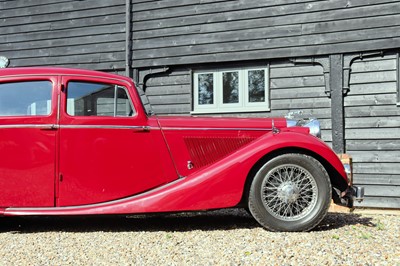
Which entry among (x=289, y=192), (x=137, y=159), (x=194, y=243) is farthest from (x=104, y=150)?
(x=289, y=192)

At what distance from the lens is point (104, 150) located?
3863mm

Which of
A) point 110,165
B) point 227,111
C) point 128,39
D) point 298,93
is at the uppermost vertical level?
point 128,39

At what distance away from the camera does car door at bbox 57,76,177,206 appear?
3.83 meters

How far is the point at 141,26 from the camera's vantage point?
8320mm

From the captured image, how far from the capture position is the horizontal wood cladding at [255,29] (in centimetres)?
693

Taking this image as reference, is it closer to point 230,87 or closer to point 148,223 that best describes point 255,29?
point 230,87

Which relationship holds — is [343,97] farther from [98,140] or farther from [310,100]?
[98,140]

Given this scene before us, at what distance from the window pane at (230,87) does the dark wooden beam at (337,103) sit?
176cm

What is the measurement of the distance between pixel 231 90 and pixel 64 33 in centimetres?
394

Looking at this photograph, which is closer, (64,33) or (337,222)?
(337,222)

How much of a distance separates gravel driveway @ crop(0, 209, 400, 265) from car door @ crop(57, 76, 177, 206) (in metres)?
0.42

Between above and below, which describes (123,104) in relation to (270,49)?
below

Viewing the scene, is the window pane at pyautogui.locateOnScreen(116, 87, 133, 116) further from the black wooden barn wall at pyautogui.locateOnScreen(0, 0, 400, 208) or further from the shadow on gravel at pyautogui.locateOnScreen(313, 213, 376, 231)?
the black wooden barn wall at pyautogui.locateOnScreen(0, 0, 400, 208)

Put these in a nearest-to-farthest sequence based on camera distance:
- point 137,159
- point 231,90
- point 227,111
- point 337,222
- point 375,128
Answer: point 137,159
point 337,222
point 375,128
point 227,111
point 231,90
